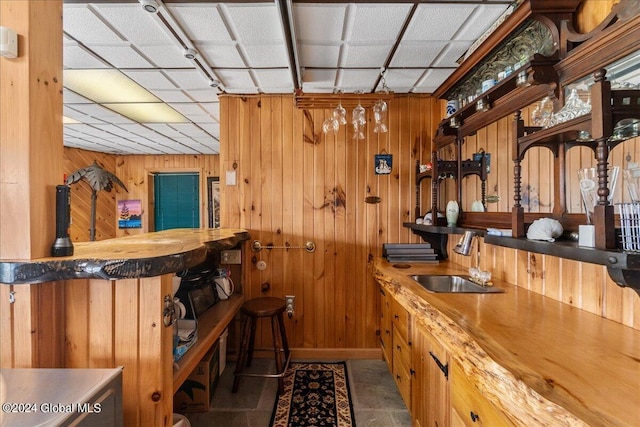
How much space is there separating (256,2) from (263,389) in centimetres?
247

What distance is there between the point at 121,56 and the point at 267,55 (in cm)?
96

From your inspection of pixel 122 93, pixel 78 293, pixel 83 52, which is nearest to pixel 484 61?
pixel 78 293

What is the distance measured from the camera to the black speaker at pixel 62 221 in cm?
111

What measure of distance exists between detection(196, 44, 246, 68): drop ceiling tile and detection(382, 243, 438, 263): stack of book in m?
1.79

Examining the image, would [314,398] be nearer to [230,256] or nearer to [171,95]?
[230,256]

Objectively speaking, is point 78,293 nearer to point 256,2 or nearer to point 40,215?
point 40,215

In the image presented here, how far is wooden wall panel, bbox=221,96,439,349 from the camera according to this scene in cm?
258

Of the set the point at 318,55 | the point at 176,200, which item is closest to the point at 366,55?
the point at 318,55

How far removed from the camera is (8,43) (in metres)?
1.04

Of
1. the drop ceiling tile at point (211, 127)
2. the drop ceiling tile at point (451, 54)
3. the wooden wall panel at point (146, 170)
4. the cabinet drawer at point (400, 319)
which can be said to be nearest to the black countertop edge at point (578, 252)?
the cabinet drawer at point (400, 319)

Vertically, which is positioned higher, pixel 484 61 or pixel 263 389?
pixel 484 61

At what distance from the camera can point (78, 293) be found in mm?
1109

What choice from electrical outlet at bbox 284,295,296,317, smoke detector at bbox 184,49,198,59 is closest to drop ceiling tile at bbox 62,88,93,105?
smoke detector at bbox 184,49,198,59

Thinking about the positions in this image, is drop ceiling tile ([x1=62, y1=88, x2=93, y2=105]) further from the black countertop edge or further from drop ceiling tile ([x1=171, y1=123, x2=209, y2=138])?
the black countertop edge
